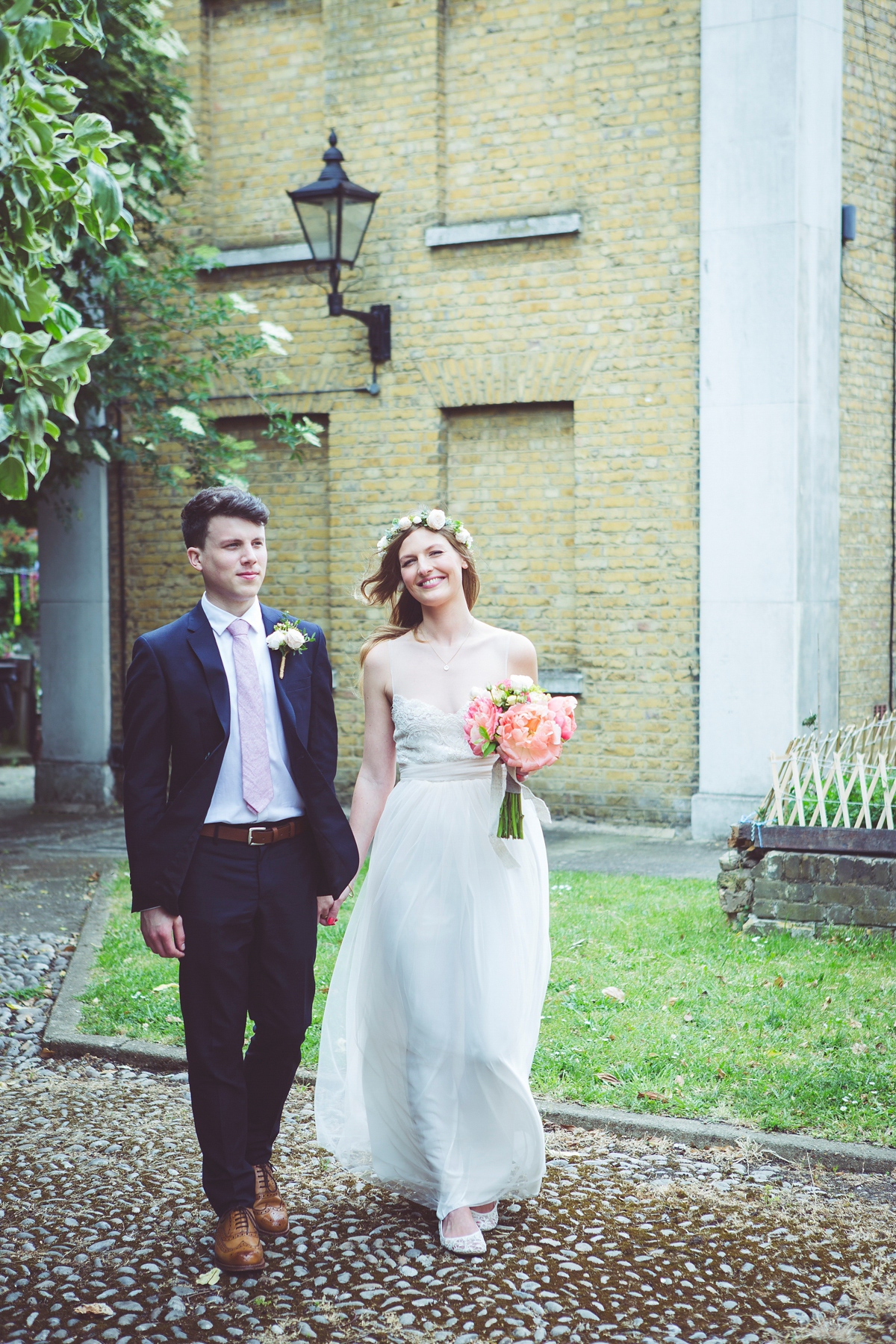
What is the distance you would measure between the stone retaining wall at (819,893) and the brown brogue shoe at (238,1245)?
3826mm

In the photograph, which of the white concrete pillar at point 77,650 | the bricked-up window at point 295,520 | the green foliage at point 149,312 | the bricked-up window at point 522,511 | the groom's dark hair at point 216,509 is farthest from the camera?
the white concrete pillar at point 77,650

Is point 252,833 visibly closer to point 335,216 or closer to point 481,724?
point 481,724

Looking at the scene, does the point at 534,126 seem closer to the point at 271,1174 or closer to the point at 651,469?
the point at 651,469

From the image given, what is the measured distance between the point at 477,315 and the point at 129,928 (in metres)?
5.91

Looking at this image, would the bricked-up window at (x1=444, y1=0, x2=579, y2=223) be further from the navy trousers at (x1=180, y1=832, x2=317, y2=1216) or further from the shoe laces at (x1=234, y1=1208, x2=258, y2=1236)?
the shoe laces at (x1=234, y1=1208, x2=258, y2=1236)

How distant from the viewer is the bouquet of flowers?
12.3 feet

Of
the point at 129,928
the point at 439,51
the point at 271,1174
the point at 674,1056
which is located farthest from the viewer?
the point at 439,51

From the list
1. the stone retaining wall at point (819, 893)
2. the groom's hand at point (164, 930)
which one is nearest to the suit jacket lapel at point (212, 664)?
the groom's hand at point (164, 930)

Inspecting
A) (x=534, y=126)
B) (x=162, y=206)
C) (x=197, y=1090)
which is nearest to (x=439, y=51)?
(x=534, y=126)

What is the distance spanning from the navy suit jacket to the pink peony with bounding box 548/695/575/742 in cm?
70

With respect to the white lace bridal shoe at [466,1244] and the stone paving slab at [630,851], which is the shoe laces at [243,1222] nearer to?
the white lace bridal shoe at [466,1244]

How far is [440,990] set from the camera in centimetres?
385

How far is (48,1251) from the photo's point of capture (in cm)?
375

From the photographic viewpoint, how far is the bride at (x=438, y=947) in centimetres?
382
